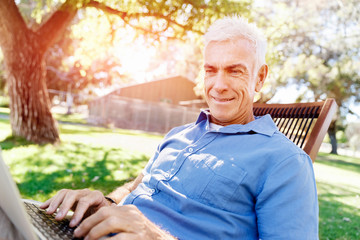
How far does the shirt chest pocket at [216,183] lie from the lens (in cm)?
149

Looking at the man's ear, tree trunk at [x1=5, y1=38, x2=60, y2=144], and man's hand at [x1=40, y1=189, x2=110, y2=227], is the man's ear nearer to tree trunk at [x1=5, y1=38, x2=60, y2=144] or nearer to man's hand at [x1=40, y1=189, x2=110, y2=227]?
man's hand at [x1=40, y1=189, x2=110, y2=227]

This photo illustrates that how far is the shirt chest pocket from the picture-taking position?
1.49m

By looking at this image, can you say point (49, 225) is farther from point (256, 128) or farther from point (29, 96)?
point (29, 96)

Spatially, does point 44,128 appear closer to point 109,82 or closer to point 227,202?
point 227,202

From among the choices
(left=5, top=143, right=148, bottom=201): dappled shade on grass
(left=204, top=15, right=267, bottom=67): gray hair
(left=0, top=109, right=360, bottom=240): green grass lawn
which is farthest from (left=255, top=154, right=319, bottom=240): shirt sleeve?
(left=5, top=143, right=148, bottom=201): dappled shade on grass

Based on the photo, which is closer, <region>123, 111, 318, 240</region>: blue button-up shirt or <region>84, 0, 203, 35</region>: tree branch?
<region>123, 111, 318, 240</region>: blue button-up shirt

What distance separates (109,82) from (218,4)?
94.8 feet

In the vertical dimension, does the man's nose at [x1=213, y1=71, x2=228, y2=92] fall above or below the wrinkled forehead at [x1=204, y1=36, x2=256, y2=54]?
below

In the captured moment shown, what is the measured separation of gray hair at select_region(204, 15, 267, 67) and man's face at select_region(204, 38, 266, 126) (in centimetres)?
3

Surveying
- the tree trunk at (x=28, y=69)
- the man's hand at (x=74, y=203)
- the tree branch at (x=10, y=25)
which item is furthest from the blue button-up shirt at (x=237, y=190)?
the tree branch at (x=10, y=25)

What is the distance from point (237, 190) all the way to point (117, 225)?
1.99 feet

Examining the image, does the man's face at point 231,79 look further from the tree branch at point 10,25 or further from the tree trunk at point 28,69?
the tree branch at point 10,25

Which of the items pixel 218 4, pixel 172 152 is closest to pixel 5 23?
pixel 218 4

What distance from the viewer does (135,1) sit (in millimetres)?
7332
